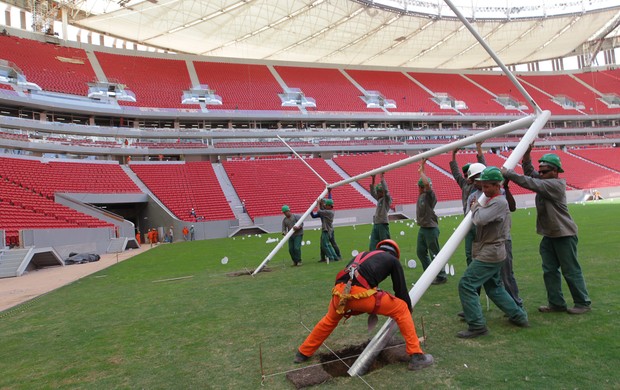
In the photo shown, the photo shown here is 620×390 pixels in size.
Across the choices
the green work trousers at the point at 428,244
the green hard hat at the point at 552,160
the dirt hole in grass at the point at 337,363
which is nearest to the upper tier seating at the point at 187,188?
the green work trousers at the point at 428,244

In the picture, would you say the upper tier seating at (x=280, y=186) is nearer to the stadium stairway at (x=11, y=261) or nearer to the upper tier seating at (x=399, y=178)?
the upper tier seating at (x=399, y=178)

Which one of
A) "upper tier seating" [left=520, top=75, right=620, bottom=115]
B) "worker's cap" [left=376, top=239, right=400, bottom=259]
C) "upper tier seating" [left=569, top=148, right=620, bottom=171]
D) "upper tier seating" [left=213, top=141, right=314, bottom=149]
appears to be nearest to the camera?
"worker's cap" [left=376, top=239, right=400, bottom=259]

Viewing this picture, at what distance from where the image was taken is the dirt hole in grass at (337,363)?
11.0 feet

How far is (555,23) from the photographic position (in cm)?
4403

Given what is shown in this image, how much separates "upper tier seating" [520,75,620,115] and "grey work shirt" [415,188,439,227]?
178 ft

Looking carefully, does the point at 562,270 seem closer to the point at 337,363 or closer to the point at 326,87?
the point at 337,363

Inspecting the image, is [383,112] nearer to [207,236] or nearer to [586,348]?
[207,236]

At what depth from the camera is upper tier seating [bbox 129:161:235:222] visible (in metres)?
27.3

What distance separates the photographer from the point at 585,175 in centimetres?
3900

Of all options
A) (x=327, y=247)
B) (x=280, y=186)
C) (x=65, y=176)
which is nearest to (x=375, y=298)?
(x=327, y=247)

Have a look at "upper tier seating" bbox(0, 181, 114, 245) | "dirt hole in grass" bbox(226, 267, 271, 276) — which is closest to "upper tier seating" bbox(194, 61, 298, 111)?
"upper tier seating" bbox(0, 181, 114, 245)

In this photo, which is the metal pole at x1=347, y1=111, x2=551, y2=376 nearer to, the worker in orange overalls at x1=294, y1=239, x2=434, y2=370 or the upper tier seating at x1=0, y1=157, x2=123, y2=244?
the worker in orange overalls at x1=294, y1=239, x2=434, y2=370

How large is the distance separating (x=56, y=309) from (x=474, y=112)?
49.1 meters

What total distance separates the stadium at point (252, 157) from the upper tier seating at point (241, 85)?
241 mm
